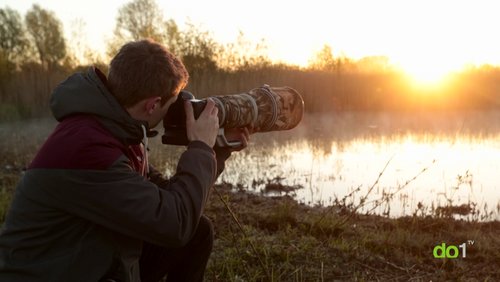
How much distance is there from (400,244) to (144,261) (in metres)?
2.16

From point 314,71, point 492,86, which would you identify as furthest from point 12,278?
point 492,86

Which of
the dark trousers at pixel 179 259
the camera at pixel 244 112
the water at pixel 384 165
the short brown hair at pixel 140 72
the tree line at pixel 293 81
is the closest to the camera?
the short brown hair at pixel 140 72

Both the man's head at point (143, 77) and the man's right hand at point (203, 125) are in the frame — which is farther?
the man's right hand at point (203, 125)

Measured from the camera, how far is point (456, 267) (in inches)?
130

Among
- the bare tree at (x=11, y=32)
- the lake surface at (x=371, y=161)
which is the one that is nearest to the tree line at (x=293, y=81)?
the lake surface at (x=371, y=161)

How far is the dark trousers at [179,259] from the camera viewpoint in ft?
7.69

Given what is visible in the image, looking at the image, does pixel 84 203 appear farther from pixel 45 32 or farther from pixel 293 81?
pixel 45 32

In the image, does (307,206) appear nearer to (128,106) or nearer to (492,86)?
(128,106)

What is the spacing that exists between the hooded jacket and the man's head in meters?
0.07

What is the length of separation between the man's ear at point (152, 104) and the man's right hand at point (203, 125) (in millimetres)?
179

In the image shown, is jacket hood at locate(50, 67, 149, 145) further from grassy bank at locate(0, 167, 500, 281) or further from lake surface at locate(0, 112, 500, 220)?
lake surface at locate(0, 112, 500, 220)

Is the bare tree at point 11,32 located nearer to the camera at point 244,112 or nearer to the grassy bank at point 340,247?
the grassy bank at point 340,247

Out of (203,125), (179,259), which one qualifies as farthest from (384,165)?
(203,125)

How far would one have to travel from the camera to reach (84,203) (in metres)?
1.71
